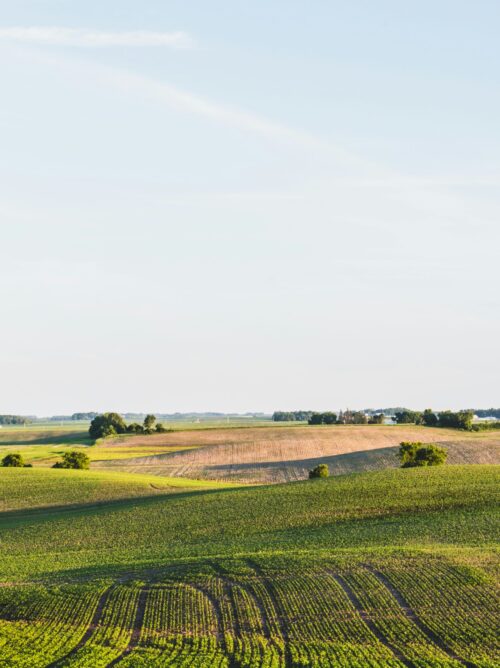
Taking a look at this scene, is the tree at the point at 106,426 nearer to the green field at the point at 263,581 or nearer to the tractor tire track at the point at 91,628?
the green field at the point at 263,581

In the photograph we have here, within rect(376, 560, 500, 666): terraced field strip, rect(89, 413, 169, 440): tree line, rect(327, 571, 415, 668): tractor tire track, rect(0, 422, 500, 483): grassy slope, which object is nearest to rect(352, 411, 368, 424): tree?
rect(0, 422, 500, 483): grassy slope

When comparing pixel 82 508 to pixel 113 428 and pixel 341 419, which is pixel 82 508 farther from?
pixel 341 419

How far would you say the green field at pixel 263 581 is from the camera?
3222cm

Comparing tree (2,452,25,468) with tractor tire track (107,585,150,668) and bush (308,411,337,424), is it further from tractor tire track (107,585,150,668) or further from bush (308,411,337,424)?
bush (308,411,337,424)

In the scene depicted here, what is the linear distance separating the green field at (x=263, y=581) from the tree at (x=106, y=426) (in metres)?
93.2

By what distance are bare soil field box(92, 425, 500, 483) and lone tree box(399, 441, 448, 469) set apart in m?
5.21

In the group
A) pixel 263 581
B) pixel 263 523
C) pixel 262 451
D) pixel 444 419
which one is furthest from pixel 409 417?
pixel 263 581

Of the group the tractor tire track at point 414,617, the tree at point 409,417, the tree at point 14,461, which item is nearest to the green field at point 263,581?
the tractor tire track at point 414,617

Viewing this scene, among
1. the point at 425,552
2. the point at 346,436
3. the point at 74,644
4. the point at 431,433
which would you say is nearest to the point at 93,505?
the point at 425,552

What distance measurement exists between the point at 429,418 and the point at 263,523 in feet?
399

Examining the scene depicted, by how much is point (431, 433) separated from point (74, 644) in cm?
11302

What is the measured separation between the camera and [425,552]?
1770 inches

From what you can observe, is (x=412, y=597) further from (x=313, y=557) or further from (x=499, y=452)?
(x=499, y=452)

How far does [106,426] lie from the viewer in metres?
164
